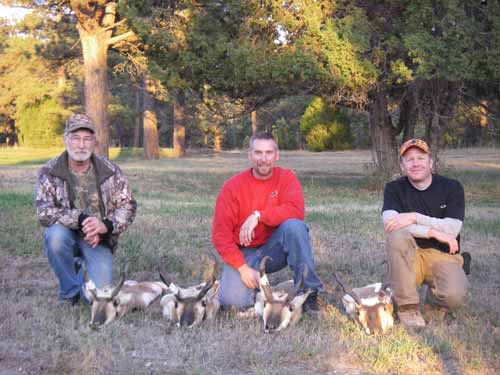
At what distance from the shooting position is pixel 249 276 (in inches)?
246

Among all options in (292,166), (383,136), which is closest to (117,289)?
(383,136)

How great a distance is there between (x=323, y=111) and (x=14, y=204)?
3415 centimetres

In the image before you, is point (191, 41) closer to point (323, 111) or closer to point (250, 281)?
point (250, 281)

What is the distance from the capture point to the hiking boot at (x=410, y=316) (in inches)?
239

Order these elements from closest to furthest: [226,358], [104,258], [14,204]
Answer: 1. [226,358]
2. [104,258]
3. [14,204]

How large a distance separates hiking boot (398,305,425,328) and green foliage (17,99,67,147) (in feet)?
138

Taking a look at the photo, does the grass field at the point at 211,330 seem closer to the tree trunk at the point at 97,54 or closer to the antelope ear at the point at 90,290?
the antelope ear at the point at 90,290

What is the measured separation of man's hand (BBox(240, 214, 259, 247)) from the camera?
6340mm

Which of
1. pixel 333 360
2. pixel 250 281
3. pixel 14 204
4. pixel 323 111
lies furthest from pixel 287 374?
pixel 323 111

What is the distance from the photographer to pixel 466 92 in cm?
1827

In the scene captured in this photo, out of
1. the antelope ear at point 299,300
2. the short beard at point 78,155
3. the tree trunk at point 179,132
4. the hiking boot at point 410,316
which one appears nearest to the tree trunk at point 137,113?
the tree trunk at point 179,132

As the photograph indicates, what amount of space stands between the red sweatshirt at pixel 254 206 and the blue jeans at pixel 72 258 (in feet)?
3.88

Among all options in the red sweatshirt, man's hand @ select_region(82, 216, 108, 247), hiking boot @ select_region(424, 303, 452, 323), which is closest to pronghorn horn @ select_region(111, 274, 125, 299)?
man's hand @ select_region(82, 216, 108, 247)

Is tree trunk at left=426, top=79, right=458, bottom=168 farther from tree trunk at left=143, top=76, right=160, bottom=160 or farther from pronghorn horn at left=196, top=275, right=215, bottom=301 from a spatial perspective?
tree trunk at left=143, top=76, right=160, bottom=160
